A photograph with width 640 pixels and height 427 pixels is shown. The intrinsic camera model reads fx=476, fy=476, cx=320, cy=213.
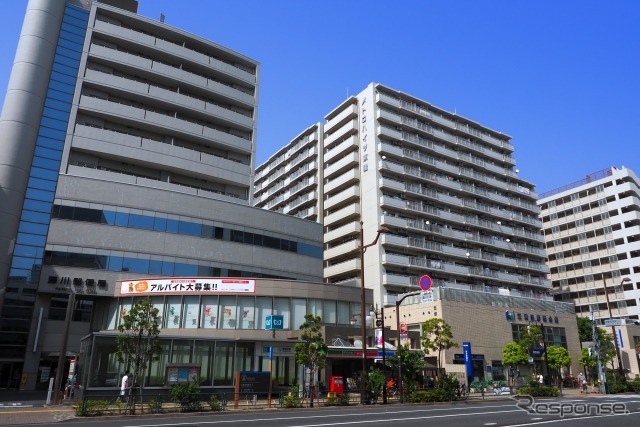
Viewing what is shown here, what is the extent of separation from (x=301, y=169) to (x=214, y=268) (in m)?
39.0

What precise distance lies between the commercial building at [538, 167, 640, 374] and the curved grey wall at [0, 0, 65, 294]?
8562 centimetres

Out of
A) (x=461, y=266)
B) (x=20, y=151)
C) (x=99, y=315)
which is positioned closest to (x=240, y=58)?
(x=20, y=151)

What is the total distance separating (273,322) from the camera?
125 feet

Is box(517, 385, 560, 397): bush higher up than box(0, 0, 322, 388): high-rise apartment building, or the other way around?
box(0, 0, 322, 388): high-rise apartment building

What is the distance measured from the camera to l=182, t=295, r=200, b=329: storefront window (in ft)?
124

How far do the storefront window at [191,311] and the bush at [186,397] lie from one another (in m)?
15.1

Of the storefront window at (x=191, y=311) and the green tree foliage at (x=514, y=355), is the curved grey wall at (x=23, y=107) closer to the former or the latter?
the storefront window at (x=191, y=311)

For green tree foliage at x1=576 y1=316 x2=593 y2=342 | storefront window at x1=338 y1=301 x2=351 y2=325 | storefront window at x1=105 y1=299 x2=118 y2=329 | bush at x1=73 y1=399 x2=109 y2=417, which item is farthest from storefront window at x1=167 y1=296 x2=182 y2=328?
green tree foliage at x1=576 y1=316 x2=593 y2=342

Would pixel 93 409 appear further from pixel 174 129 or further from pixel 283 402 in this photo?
pixel 174 129

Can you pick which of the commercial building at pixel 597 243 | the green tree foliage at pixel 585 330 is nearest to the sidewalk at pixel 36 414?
the green tree foliage at pixel 585 330

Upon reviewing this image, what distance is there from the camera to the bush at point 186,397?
893 inches

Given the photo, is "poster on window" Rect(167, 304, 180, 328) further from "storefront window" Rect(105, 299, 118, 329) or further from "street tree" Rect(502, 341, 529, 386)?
"street tree" Rect(502, 341, 529, 386)

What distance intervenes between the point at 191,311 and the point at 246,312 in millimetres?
4355

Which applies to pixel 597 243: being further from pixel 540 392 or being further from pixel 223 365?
pixel 223 365
